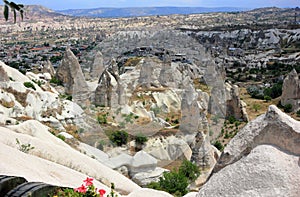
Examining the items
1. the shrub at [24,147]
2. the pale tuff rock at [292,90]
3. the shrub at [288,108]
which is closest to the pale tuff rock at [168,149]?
the shrub at [24,147]

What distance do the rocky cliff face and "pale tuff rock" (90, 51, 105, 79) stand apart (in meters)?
12.2

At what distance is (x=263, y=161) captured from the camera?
10.4ft

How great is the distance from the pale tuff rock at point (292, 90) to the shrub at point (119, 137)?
1638cm

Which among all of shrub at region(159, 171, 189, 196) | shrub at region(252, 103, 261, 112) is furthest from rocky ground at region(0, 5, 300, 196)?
shrub at region(159, 171, 189, 196)

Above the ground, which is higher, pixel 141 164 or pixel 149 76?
pixel 149 76

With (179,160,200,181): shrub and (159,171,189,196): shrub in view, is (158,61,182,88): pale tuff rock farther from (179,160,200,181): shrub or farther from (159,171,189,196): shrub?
(159,171,189,196): shrub

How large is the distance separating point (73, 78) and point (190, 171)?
32.7 feet

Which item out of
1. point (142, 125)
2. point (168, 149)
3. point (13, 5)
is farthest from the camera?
point (142, 125)

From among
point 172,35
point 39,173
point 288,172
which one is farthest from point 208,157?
point 288,172

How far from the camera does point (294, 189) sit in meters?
3.00

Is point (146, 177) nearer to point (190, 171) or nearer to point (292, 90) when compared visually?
point (190, 171)

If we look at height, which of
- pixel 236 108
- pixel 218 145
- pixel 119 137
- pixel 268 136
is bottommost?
pixel 218 145

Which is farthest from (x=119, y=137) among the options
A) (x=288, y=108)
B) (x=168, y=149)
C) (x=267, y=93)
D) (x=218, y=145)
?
(x=267, y=93)

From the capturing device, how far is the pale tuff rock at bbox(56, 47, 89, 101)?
17.8 m
